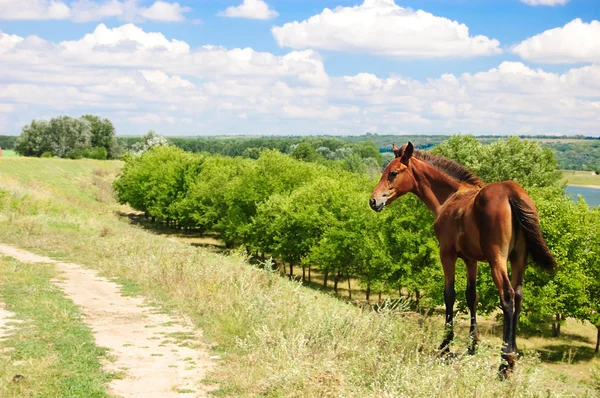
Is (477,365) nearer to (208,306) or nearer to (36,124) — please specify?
(208,306)

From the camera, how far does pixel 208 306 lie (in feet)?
41.1

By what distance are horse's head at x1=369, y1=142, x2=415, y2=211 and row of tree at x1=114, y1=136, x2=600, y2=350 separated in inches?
551

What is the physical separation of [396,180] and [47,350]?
21.9 ft

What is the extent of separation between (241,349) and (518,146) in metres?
52.4

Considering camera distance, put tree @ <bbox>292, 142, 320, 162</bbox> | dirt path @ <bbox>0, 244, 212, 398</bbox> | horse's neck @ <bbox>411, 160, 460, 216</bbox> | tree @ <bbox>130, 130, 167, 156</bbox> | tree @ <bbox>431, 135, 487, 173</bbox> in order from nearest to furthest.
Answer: dirt path @ <bbox>0, 244, 212, 398</bbox>, horse's neck @ <bbox>411, 160, 460, 216</bbox>, tree @ <bbox>431, 135, 487, 173</bbox>, tree @ <bbox>130, 130, 167, 156</bbox>, tree @ <bbox>292, 142, 320, 162</bbox>

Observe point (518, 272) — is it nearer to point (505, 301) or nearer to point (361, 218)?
point (505, 301)

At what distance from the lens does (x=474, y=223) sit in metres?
7.32

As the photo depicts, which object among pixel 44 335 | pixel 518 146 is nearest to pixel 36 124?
pixel 518 146

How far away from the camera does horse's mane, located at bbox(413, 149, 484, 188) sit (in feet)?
27.4

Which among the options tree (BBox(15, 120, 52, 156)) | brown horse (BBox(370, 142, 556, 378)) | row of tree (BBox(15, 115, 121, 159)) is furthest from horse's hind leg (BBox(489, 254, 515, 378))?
tree (BBox(15, 120, 52, 156))

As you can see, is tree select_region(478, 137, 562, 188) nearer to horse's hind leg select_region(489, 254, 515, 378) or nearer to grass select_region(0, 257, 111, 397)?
grass select_region(0, 257, 111, 397)

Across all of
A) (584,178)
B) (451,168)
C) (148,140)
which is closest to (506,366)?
(451,168)

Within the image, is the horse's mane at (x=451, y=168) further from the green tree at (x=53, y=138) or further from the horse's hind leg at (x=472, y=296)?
the green tree at (x=53, y=138)

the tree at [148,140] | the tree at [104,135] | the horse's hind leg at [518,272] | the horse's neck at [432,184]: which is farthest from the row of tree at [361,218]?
the tree at [104,135]
